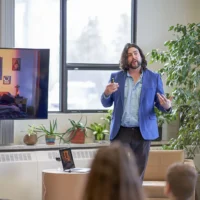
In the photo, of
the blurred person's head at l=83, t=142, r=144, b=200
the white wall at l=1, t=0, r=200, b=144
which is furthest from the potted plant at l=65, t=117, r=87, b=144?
the blurred person's head at l=83, t=142, r=144, b=200

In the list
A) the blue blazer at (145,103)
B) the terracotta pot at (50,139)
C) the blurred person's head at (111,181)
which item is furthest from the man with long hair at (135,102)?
the blurred person's head at (111,181)

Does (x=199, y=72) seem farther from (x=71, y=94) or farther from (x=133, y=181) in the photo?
(x=133, y=181)

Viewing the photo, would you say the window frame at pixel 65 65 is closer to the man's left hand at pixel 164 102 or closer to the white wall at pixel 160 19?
the white wall at pixel 160 19

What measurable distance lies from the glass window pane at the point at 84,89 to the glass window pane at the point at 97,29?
0.47ft

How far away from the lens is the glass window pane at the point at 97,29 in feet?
19.5

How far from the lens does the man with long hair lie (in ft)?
13.7

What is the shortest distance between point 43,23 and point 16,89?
Answer: 106cm

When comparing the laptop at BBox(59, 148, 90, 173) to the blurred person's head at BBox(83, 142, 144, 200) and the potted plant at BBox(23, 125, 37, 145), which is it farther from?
the blurred person's head at BBox(83, 142, 144, 200)

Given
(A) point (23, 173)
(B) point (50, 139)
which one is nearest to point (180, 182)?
(A) point (23, 173)

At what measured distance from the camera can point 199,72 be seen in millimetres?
5148

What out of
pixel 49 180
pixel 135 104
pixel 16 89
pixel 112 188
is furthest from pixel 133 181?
pixel 16 89

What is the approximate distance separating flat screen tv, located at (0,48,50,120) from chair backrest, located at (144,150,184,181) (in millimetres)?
1117

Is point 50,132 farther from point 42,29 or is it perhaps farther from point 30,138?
point 42,29

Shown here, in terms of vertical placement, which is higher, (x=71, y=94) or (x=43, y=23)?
(x=43, y=23)
